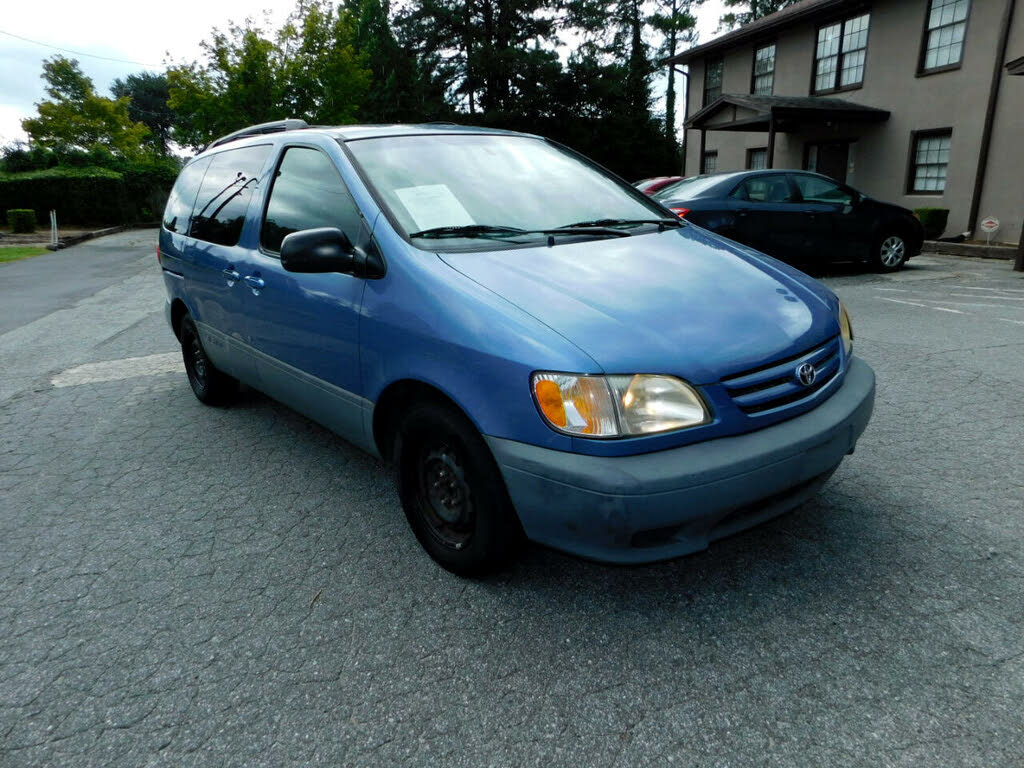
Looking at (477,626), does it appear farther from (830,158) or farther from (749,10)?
(749,10)

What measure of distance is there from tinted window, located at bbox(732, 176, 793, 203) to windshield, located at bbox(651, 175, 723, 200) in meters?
0.34

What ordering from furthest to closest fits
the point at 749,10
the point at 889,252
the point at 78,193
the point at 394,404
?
the point at 749,10
the point at 78,193
the point at 889,252
the point at 394,404

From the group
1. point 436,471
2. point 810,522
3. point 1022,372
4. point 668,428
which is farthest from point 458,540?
point 1022,372

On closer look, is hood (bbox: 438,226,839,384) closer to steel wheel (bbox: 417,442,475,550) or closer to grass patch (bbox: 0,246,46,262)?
steel wheel (bbox: 417,442,475,550)

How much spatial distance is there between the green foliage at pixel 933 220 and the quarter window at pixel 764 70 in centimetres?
747

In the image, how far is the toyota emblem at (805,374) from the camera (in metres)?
2.45

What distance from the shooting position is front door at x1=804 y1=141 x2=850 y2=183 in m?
18.1

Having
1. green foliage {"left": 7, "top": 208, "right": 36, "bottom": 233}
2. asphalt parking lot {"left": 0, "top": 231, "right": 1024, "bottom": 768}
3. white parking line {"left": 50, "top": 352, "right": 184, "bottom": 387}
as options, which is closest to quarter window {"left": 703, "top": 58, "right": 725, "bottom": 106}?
white parking line {"left": 50, "top": 352, "right": 184, "bottom": 387}

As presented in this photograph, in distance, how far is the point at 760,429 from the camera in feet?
7.66

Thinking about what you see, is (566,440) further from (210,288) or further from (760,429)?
(210,288)

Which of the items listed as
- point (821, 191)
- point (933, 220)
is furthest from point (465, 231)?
point (933, 220)

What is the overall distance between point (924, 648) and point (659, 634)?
0.81 metres

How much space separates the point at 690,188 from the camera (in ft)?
32.9

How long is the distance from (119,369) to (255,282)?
3238mm
